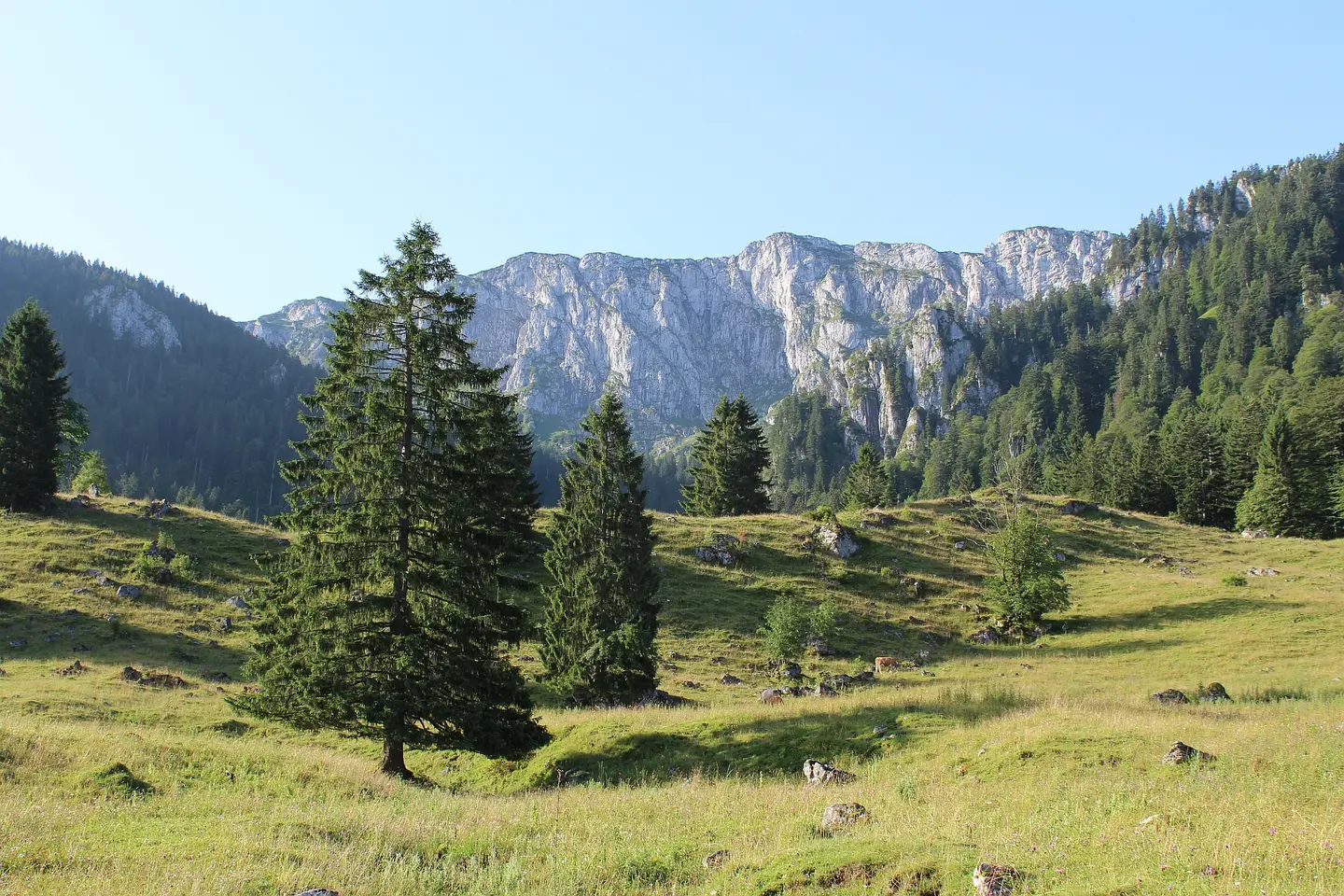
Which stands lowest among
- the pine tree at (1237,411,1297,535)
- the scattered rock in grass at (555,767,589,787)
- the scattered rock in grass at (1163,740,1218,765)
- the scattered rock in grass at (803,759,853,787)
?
the scattered rock in grass at (555,767,589,787)

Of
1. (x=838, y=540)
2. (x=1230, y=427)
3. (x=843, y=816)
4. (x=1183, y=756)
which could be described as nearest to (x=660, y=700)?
(x=843, y=816)

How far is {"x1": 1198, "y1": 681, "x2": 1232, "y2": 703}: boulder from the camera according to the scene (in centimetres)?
2230

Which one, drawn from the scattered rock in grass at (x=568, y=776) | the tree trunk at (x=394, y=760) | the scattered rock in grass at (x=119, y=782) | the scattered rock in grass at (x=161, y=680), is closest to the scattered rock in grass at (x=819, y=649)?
the scattered rock in grass at (x=568, y=776)

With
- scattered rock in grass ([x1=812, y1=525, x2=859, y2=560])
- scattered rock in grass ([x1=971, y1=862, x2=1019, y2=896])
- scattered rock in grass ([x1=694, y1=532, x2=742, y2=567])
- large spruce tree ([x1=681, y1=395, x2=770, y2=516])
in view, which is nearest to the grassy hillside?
Result: scattered rock in grass ([x1=971, y1=862, x2=1019, y2=896])

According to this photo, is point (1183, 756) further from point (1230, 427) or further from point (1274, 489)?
point (1230, 427)

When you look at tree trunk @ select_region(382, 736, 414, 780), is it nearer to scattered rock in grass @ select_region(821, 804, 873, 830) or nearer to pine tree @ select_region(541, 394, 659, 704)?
pine tree @ select_region(541, 394, 659, 704)

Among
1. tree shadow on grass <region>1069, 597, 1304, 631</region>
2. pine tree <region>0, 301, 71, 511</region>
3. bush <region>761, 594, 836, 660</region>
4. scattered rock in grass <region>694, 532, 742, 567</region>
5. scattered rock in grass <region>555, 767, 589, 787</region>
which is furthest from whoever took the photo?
scattered rock in grass <region>694, 532, 742, 567</region>

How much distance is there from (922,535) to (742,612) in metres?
23.2

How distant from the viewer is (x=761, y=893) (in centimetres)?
876

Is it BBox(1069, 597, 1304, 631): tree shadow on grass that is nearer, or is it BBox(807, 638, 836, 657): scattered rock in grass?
BBox(807, 638, 836, 657): scattered rock in grass

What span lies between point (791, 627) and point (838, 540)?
21450 millimetres

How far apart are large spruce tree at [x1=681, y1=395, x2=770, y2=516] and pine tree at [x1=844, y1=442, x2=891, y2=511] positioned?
28731 mm

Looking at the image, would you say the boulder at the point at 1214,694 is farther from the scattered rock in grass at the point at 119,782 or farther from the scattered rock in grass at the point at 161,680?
the scattered rock in grass at the point at 161,680

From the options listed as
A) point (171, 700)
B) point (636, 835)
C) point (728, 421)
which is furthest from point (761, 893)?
point (728, 421)
